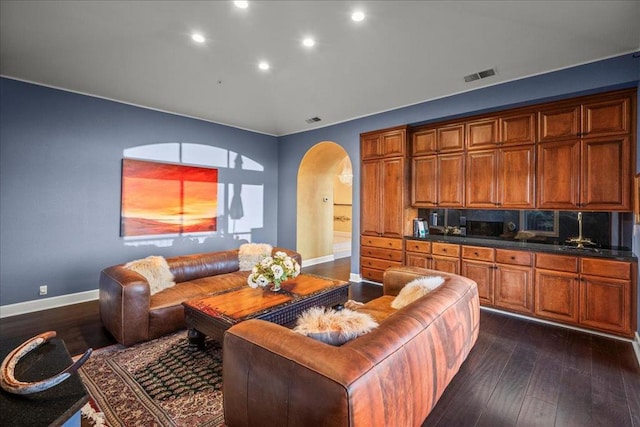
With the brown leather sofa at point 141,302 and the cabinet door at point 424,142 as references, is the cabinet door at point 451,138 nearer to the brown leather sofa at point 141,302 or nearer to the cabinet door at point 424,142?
the cabinet door at point 424,142

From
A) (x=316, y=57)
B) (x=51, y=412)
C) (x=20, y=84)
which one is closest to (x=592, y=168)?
(x=316, y=57)

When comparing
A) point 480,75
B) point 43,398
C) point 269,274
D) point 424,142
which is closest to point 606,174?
point 480,75

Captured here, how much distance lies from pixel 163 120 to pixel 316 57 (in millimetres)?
3172

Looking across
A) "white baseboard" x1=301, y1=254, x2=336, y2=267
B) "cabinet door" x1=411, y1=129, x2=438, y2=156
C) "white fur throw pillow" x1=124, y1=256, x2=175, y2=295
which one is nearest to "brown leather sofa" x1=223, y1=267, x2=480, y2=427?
"white fur throw pillow" x1=124, y1=256, x2=175, y2=295

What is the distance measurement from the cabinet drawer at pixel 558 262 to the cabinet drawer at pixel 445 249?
0.93 m

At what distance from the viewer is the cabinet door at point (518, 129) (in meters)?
3.74

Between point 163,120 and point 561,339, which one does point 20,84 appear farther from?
point 561,339

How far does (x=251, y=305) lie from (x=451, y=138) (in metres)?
3.71

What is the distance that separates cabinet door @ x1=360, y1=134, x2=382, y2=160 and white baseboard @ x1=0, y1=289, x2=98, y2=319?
15.9 ft

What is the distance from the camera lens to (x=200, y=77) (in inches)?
154

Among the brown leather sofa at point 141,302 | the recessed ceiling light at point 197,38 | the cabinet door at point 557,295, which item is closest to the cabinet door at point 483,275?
the cabinet door at point 557,295

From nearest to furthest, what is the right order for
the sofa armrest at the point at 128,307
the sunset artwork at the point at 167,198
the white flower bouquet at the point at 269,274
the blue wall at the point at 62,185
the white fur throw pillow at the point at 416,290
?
the white fur throw pillow at the point at 416,290 < the sofa armrest at the point at 128,307 < the white flower bouquet at the point at 269,274 < the blue wall at the point at 62,185 < the sunset artwork at the point at 167,198

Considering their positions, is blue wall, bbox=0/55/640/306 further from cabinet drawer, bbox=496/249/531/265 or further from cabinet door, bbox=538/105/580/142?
A: cabinet drawer, bbox=496/249/531/265

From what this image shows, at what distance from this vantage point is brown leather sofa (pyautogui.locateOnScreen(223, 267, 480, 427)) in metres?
1.20
